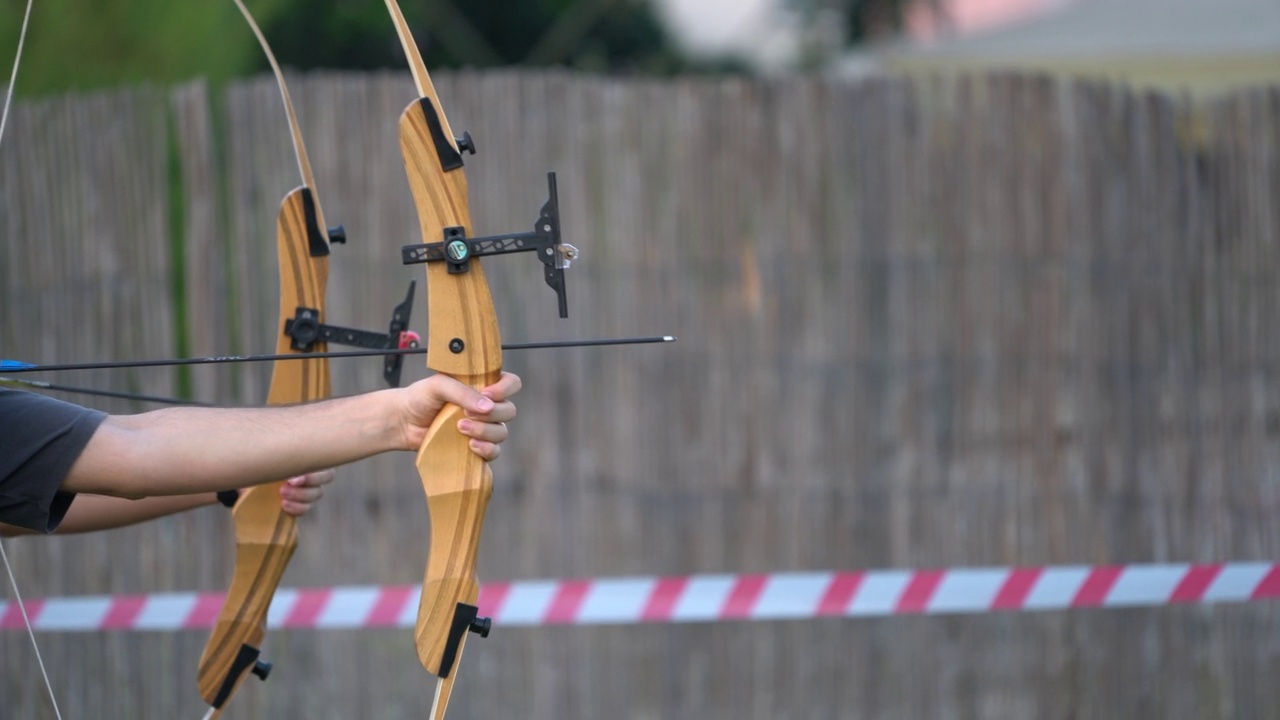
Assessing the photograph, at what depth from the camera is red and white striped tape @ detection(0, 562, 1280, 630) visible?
13.1 feet

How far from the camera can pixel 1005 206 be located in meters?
4.04

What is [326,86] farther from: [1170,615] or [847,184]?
[1170,615]

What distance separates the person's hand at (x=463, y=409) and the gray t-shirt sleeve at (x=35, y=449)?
1.66ft

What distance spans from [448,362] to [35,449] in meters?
0.67

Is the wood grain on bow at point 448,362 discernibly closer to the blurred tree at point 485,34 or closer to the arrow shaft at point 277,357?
the arrow shaft at point 277,357

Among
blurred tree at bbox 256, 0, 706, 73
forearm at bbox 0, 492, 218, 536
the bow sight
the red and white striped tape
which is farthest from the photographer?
blurred tree at bbox 256, 0, 706, 73

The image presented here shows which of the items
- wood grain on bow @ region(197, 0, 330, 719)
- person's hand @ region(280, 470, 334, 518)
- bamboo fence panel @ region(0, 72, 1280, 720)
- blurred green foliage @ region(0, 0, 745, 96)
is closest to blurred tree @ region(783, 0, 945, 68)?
blurred green foliage @ region(0, 0, 745, 96)

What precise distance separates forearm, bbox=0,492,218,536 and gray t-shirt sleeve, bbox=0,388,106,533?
0.65 meters

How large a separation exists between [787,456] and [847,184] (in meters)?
0.88

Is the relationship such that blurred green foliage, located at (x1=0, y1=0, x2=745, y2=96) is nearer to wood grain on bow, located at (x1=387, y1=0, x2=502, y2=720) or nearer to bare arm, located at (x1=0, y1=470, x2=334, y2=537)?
bare arm, located at (x1=0, y1=470, x2=334, y2=537)

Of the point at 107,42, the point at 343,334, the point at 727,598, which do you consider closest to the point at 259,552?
the point at 343,334

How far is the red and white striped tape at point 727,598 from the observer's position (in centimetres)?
400

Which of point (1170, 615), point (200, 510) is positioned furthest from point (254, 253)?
point (1170, 615)

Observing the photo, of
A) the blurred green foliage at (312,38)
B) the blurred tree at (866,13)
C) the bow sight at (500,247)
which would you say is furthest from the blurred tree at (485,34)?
the bow sight at (500,247)
